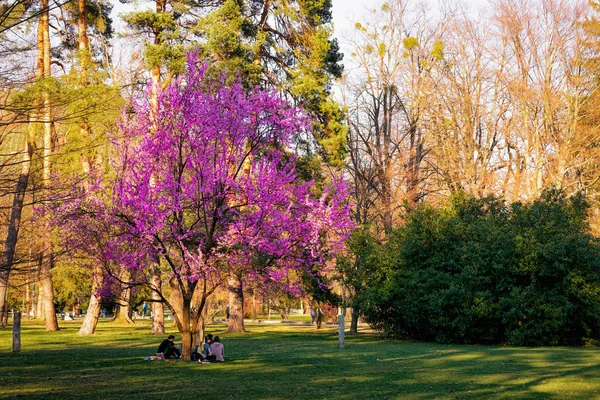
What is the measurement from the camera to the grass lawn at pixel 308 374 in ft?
40.8

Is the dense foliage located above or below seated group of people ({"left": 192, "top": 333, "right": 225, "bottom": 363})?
above

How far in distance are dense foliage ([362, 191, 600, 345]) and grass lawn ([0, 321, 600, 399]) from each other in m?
3.85

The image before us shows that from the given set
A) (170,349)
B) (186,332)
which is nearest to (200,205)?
(186,332)

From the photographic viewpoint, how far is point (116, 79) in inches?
1483

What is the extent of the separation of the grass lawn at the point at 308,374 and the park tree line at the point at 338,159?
2.10 metres

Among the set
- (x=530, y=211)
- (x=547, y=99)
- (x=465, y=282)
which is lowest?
(x=465, y=282)

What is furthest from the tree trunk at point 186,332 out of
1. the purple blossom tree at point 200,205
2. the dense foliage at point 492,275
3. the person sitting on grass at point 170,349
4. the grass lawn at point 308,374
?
the dense foliage at point 492,275

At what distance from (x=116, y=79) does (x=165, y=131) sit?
21488 millimetres

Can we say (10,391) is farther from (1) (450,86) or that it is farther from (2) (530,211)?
(1) (450,86)

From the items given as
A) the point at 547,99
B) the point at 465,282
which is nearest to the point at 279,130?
the point at 465,282

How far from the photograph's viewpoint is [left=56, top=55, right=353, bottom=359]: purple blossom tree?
17.2m

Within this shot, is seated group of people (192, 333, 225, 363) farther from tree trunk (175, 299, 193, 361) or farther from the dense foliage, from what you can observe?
the dense foliage

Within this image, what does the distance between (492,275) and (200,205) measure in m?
15.3

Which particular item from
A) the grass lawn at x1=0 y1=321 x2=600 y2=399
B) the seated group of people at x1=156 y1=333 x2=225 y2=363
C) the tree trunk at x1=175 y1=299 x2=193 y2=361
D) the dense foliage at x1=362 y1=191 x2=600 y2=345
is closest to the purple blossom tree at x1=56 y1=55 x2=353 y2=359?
the tree trunk at x1=175 y1=299 x2=193 y2=361
